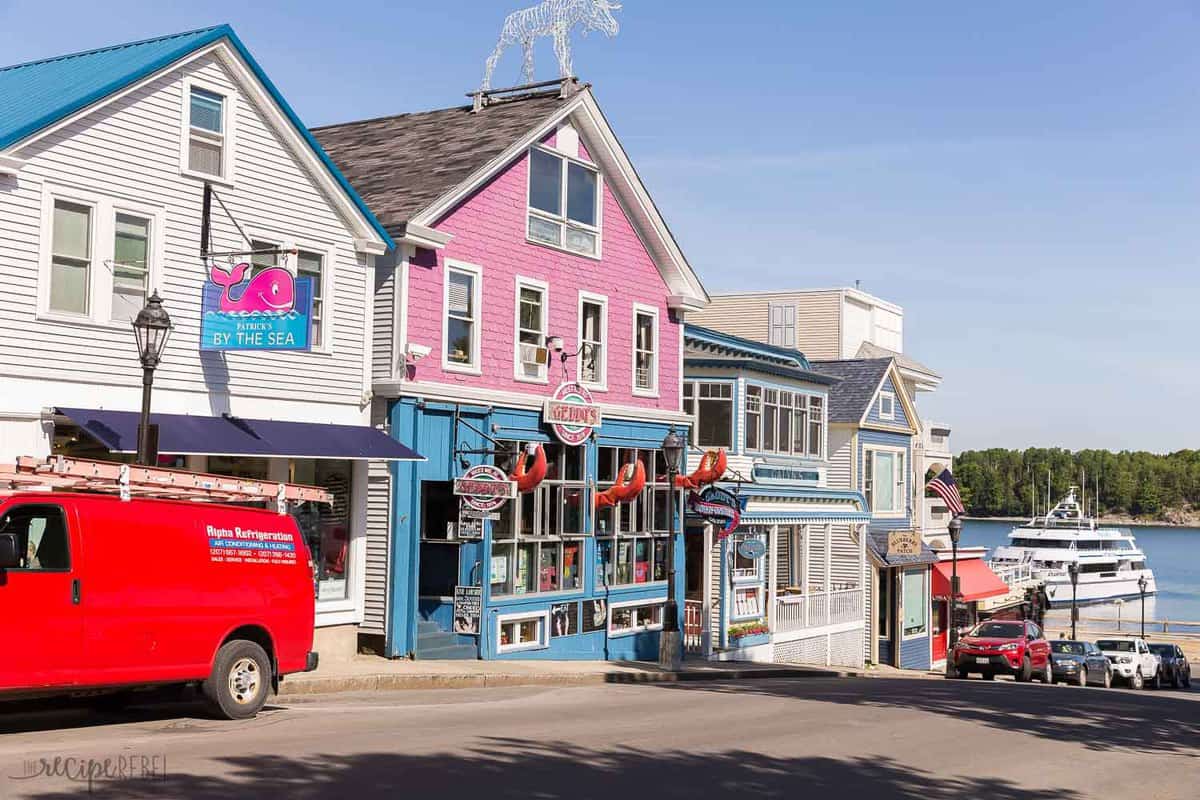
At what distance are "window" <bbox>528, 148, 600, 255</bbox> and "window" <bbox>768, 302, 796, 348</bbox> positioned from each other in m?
27.5

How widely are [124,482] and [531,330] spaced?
14215mm

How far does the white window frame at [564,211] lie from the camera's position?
90.4ft

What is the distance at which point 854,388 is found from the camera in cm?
4441

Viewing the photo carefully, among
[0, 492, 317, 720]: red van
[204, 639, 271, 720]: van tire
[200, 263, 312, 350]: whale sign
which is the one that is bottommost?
[204, 639, 271, 720]: van tire

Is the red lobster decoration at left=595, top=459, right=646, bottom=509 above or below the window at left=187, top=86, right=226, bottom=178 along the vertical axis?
→ below

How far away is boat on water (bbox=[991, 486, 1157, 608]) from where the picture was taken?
91.2 m

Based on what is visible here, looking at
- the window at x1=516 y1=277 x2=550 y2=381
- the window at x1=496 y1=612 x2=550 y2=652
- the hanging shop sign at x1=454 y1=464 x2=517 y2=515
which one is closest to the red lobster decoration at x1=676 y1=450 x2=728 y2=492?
the window at x1=516 y1=277 x2=550 y2=381

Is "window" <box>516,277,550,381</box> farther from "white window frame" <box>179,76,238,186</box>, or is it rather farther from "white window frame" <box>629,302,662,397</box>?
"white window frame" <box>179,76,238,186</box>

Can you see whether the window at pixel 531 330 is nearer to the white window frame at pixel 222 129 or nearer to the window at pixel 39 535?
the white window frame at pixel 222 129

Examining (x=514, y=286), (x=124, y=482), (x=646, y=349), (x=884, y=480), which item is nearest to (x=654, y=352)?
(x=646, y=349)

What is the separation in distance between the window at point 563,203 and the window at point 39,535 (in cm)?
1562

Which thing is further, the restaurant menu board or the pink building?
the restaurant menu board

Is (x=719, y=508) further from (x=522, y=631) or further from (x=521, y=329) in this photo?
(x=521, y=329)

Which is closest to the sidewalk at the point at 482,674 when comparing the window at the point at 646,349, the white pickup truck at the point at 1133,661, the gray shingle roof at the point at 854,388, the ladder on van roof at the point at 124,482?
the ladder on van roof at the point at 124,482
